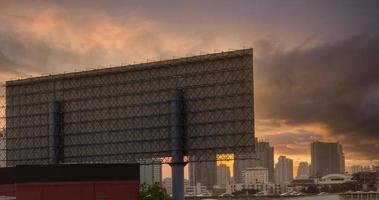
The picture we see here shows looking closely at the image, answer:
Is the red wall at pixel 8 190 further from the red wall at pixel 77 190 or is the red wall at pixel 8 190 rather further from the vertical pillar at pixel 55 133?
the vertical pillar at pixel 55 133

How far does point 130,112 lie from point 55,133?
1255 cm

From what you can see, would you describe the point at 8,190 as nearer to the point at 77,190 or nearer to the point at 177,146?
the point at 77,190

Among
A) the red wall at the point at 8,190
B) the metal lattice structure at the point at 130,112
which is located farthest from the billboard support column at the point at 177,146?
the red wall at the point at 8,190

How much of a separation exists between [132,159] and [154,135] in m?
4.71

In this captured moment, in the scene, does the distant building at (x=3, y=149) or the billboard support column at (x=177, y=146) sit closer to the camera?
the billboard support column at (x=177, y=146)

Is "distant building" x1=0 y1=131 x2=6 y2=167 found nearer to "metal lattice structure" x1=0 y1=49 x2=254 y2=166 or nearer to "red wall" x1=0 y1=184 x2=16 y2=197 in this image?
"metal lattice structure" x1=0 y1=49 x2=254 y2=166

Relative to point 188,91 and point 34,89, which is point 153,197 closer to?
point 188,91

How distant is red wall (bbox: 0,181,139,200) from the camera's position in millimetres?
67312

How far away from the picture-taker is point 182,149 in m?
73.6

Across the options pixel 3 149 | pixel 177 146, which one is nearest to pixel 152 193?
pixel 177 146

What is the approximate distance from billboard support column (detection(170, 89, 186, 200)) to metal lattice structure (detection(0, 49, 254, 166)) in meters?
0.84

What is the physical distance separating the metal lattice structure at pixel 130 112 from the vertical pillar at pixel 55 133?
0.13 metres

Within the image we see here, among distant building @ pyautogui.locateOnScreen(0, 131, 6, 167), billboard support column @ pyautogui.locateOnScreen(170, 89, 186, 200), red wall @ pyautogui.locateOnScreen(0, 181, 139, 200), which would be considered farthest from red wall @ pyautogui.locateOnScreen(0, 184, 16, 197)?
distant building @ pyautogui.locateOnScreen(0, 131, 6, 167)

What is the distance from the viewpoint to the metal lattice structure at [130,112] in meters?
71.7
